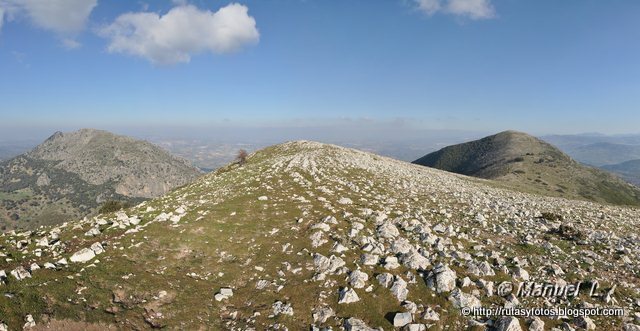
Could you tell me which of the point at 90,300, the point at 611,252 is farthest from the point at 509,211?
the point at 90,300

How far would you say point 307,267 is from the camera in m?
17.0

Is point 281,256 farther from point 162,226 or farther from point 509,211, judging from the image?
point 509,211

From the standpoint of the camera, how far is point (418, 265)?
54.0 ft

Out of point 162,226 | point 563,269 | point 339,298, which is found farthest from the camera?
point 162,226

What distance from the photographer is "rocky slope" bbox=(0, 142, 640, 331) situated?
12977 millimetres

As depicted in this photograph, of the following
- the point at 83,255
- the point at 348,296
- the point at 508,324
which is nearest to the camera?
the point at 508,324

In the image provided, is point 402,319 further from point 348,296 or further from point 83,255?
point 83,255

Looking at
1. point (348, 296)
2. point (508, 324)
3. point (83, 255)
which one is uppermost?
point (83, 255)

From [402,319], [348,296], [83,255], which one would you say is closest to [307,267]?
[348,296]

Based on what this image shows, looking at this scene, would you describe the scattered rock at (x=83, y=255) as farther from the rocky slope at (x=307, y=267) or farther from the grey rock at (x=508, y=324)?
the grey rock at (x=508, y=324)

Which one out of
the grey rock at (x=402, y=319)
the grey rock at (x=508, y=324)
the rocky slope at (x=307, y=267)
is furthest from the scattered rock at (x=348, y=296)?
the grey rock at (x=508, y=324)

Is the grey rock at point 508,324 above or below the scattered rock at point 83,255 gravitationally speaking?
below

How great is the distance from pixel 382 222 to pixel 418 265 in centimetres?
642

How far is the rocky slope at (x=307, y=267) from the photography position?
12977mm
